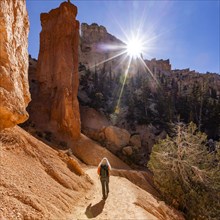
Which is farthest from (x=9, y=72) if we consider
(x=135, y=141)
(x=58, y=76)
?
(x=135, y=141)

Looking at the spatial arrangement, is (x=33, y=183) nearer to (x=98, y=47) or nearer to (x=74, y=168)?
(x=74, y=168)

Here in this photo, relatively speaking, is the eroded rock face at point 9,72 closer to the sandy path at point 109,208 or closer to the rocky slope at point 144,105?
the sandy path at point 109,208

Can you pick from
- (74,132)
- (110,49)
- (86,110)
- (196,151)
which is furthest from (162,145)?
(110,49)

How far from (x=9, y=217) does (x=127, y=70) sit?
65589mm

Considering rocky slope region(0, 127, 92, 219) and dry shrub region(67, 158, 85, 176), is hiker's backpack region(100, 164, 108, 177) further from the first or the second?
dry shrub region(67, 158, 85, 176)

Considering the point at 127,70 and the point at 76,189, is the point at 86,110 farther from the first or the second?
the point at 127,70

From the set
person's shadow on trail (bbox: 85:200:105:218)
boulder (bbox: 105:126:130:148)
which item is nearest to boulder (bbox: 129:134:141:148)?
boulder (bbox: 105:126:130:148)

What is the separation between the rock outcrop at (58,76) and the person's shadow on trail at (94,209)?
17.0 meters

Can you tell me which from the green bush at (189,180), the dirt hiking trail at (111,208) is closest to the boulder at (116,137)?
the green bush at (189,180)

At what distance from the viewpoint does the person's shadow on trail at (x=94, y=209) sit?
807 cm

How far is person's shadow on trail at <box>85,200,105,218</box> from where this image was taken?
26.5 feet

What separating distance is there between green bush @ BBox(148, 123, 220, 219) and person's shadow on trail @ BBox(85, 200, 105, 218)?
25.5 feet

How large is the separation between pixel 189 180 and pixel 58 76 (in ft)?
64.3

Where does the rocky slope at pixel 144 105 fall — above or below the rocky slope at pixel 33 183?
above
